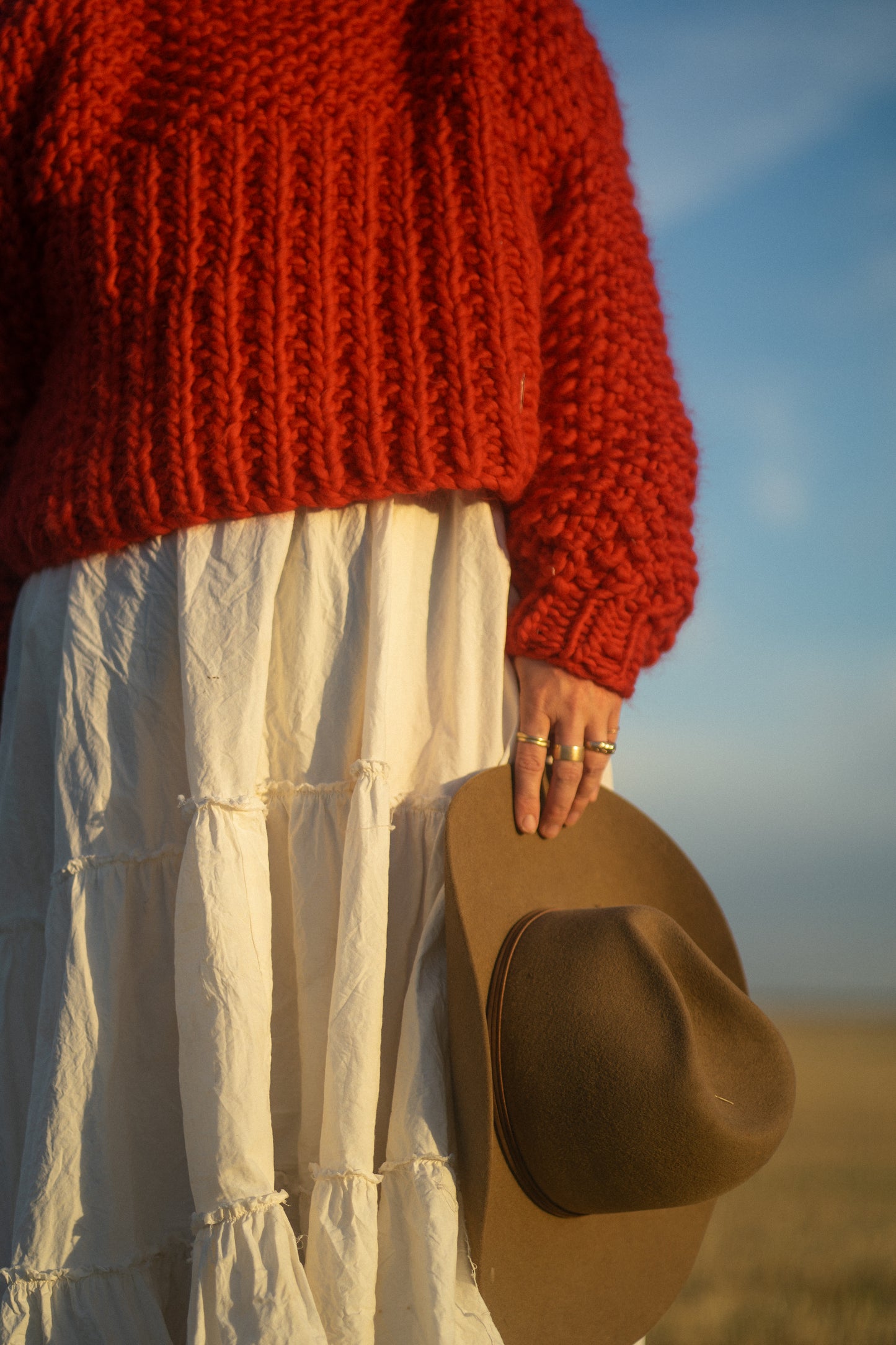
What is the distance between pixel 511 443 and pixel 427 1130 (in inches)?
28.1

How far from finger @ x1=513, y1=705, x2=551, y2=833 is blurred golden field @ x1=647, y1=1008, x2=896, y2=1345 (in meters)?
1.91

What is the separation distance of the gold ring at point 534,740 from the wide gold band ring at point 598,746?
0.16 ft

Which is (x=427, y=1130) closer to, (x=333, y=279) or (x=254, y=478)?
(x=254, y=478)

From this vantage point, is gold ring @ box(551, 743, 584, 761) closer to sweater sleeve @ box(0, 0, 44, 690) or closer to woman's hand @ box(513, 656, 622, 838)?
woman's hand @ box(513, 656, 622, 838)

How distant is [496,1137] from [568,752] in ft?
1.33

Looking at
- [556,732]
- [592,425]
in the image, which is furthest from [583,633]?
[592,425]

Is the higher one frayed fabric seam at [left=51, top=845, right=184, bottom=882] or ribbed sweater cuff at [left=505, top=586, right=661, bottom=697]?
ribbed sweater cuff at [left=505, top=586, right=661, bottom=697]

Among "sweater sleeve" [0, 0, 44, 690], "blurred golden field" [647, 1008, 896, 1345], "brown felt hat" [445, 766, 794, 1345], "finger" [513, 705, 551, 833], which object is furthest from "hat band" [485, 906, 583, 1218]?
"blurred golden field" [647, 1008, 896, 1345]

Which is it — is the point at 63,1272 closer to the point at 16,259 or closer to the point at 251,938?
the point at 251,938

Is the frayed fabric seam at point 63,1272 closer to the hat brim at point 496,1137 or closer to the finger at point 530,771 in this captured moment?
the hat brim at point 496,1137

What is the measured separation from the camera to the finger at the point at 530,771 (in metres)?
1.09

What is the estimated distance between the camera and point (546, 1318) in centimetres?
99

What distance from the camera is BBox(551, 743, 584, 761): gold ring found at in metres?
1.10

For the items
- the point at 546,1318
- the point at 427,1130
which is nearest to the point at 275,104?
the point at 427,1130
